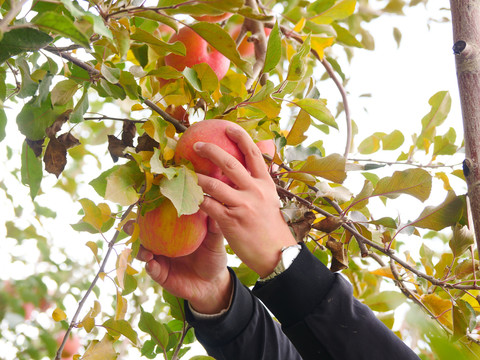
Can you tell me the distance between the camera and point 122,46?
571 millimetres

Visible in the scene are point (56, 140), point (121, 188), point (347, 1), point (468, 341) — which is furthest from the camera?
point (347, 1)

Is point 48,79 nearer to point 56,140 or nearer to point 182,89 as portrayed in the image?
point 56,140

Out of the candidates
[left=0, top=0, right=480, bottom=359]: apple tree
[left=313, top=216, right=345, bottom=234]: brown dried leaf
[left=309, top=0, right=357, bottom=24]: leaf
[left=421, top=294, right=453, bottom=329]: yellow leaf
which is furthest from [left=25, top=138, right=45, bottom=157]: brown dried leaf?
[left=421, top=294, right=453, bottom=329]: yellow leaf

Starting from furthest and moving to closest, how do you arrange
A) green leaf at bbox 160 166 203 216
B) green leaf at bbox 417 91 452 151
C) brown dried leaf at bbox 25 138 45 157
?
green leaf at bbox 417 91 452 151 < brown dried leaf at bbox 25 138 45 157 < green leaf at bbox 160 166 203 216

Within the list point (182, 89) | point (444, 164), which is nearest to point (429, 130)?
point (444, 164)

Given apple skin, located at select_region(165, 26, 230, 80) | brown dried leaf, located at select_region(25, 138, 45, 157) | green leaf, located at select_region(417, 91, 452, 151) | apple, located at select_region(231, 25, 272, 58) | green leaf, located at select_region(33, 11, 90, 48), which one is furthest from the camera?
apple, located at select_region(231, 25, 272, 58)

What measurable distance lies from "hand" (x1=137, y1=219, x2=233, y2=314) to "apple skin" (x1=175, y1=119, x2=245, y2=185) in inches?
7.7

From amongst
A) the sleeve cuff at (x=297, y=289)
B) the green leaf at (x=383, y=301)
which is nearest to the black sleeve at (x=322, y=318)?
the sleeve cuff at (x=297, y=289)

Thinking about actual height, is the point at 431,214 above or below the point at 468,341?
above

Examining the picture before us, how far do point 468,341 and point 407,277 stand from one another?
8.8 inches

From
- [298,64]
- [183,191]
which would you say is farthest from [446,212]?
[183,191]

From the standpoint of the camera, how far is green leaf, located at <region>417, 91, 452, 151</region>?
3.09ft

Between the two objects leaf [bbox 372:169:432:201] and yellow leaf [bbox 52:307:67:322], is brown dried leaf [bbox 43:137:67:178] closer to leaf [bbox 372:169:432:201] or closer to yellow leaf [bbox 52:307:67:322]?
yellow leaf [bbox 52:307:67:322]

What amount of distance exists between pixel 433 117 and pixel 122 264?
71 cm
